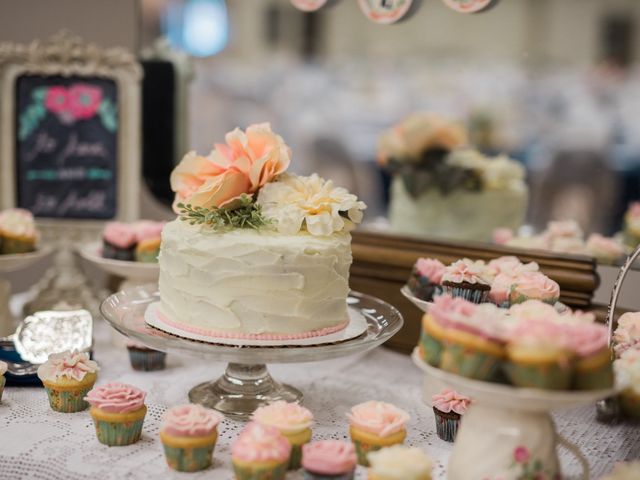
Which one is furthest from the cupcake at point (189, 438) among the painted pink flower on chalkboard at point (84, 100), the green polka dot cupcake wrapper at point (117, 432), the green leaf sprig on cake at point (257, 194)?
the painted pink flower on chalkboard at point (84, 100)

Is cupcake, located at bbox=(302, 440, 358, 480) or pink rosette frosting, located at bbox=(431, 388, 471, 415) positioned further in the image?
pink rosette frosting, located at bbox=(431, 388, 471, 415)

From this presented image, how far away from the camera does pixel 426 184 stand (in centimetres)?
212

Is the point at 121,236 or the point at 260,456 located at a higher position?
the point at 121,236

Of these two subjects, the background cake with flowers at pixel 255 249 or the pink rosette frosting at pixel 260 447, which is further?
the background cake with flowers at pixel 255 249

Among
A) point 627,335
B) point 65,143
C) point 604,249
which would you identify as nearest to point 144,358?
point 65,143

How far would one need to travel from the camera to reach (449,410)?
3.95ft

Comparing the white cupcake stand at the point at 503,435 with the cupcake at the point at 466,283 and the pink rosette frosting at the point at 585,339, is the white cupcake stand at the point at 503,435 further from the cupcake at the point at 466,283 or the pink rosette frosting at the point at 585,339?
the cupcake at the point at 466,283

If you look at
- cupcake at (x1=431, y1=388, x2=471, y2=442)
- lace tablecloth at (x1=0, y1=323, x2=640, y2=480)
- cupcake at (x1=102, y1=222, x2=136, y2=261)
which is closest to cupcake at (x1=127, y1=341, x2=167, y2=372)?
lace tablecloth at (x1=0, y1=323, x2=640, y2=480)

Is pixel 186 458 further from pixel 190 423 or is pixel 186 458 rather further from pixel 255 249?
pixel 255 249

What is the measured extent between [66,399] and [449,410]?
0.63 meters

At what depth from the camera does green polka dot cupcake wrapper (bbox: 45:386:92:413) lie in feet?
4.21

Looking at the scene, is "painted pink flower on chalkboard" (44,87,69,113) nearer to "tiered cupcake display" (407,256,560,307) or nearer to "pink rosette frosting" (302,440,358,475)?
"tiered cupcake display" (407,256,560,307)

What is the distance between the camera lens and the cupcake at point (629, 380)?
1.09m

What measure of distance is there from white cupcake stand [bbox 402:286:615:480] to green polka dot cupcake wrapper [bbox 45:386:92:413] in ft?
2.06
